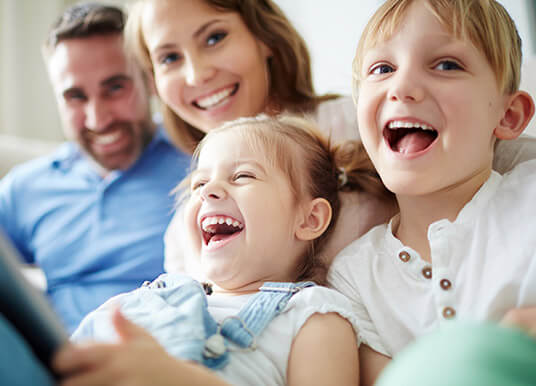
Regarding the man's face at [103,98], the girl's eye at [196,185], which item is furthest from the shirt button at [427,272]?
the man's face at [103,98]

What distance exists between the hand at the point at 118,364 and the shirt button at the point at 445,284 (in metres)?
0.45

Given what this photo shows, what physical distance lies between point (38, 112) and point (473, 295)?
328cm

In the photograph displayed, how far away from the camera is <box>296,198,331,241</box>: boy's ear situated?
100cm

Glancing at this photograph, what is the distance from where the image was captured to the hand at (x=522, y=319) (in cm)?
64

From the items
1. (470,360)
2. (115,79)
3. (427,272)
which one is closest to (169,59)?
(115,79)

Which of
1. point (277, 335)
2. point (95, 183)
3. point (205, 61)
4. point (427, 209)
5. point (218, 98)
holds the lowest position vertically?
point (95, 183)

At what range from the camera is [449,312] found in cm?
76

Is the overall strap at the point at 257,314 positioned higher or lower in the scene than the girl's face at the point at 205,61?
lower

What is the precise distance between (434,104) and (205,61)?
72 centimetres

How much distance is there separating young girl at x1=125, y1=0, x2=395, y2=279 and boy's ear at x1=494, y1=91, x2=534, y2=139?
0.39m

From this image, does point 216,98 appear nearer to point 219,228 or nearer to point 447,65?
point 219,228

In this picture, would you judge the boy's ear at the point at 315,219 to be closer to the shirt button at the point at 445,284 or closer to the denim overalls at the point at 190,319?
the denim overalls at the point at 190,319

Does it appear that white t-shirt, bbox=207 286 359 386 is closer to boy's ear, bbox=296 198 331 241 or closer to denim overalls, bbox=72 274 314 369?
denim overalls, bbox=72 274 314 369

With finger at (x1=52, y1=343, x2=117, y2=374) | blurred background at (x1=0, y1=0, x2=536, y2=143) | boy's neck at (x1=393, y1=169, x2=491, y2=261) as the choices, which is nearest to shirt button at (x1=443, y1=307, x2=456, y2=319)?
boy's neck at (x1=393, y1=169, x2=491, y2=261)
